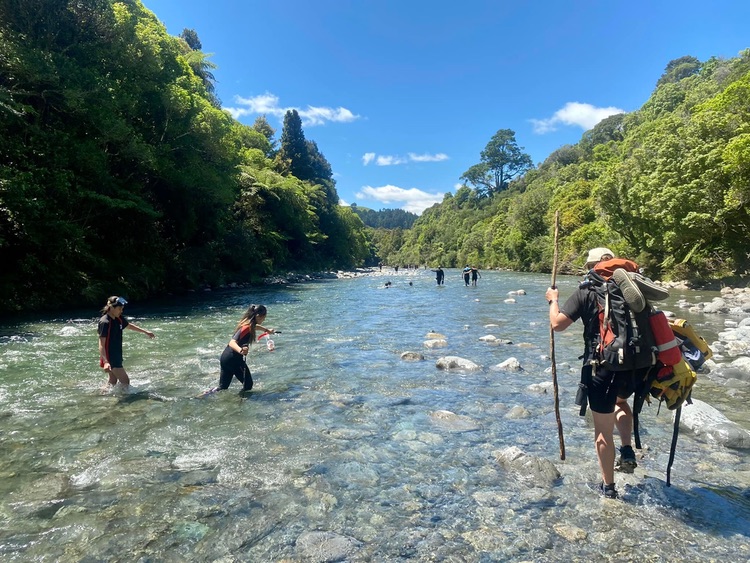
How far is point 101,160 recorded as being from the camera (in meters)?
20.7

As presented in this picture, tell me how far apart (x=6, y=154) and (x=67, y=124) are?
13.8 feet

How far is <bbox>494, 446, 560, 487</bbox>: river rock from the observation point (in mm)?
4781

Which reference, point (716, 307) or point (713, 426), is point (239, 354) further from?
point (716, 307)

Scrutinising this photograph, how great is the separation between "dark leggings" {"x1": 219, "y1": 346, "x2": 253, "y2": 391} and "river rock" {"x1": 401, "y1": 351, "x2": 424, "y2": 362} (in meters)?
4.21

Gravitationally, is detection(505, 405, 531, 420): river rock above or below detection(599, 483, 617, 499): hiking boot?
below

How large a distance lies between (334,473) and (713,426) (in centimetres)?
512

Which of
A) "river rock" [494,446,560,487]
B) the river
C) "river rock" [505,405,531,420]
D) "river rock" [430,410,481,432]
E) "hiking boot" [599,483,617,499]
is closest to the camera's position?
the river

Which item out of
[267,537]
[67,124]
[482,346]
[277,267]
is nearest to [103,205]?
[67,124]

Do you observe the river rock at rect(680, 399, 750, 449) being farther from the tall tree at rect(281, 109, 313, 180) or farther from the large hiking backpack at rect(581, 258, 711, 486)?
the tall tree at rect(281, 109, 313, 180)

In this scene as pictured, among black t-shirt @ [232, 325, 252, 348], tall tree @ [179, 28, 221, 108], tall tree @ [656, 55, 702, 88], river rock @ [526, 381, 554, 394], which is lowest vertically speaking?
river rock @ [526, 381, 554, 394]

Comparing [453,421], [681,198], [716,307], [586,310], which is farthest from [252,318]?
[681,198]

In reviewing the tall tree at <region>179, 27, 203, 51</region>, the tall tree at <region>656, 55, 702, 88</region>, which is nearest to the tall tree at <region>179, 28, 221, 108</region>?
the tall tree at <region>179, 27, 203, 51</region>

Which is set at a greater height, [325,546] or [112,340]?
[112,340]

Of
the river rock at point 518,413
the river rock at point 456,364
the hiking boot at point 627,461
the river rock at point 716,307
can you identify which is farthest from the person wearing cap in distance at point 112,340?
the river rock at point 716,307
